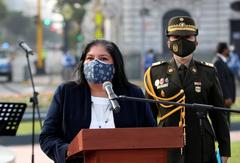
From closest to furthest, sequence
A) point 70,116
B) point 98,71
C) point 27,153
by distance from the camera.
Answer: point 98,71, point 70,116, point 27,153

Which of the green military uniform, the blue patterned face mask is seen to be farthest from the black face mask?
the blue patterned face mask

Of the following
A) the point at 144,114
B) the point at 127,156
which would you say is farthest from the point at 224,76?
the point at 127,156

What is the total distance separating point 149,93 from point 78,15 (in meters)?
58.3

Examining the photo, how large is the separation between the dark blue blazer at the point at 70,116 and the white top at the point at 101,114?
29mm

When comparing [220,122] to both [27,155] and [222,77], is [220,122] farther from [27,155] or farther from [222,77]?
[27,155]

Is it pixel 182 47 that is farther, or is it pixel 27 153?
pixel 27 153

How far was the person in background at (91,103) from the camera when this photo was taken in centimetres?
472

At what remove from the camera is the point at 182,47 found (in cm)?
575

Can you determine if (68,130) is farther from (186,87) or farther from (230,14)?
(230,14)

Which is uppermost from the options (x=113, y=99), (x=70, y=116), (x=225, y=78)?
(x=113, y=99)

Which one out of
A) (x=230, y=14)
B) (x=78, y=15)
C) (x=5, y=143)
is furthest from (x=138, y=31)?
(x=5, y=143)

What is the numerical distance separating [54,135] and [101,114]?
1.03 ft

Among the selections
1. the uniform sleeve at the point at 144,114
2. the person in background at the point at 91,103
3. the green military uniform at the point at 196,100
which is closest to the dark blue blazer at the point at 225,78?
the green military uniform at the point at 196,100

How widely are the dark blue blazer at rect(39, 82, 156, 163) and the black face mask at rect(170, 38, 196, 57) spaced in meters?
0.97
